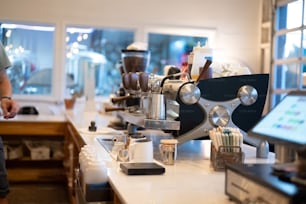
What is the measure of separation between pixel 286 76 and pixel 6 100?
4261 mm

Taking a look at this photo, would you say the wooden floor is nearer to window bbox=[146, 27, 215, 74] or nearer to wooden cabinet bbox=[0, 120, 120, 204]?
wooden cabinet bbox=[0, 120, 120, 204]

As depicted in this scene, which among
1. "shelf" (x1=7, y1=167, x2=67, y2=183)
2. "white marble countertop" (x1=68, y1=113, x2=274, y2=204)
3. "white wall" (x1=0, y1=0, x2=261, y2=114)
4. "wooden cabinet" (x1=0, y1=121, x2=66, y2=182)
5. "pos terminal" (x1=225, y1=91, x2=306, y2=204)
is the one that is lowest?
"shelf" (x1=7, y1=167, x2=67, y2=183)

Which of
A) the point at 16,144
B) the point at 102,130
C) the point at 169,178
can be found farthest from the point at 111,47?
the point at 169,178

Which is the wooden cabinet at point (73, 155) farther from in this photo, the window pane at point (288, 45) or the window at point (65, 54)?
the window pane at point (288, 45)

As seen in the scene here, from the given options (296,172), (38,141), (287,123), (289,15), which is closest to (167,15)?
(289,15)

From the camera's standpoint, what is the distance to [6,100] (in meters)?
2.10

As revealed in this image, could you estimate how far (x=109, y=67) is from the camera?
5.98 metres

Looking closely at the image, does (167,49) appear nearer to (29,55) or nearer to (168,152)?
(29,55)

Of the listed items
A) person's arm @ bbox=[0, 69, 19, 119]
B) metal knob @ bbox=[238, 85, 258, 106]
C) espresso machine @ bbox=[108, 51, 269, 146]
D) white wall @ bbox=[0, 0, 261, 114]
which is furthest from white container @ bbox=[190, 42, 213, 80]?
white wall @ bbox=[0, 0, 261, 114]

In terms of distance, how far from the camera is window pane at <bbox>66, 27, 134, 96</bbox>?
5.75 m

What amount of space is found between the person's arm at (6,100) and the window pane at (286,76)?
394 cm

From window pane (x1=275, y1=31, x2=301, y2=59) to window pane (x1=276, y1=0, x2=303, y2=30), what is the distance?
0.13 meters

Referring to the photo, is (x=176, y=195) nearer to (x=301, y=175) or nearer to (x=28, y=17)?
(x=301, y=175)

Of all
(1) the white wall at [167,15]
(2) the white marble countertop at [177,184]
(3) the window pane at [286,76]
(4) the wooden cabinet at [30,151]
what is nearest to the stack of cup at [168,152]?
(2) the white marble countertop at [177,184]
